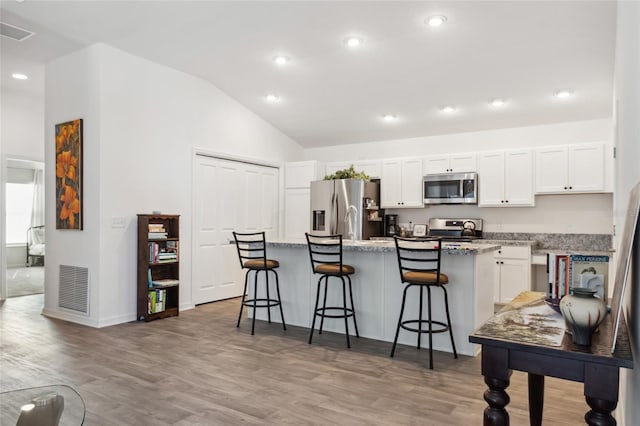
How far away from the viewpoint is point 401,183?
6.77 meters

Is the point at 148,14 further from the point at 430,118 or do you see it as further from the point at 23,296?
the point at 23,296

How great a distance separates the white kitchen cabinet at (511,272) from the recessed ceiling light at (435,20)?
9.98ft

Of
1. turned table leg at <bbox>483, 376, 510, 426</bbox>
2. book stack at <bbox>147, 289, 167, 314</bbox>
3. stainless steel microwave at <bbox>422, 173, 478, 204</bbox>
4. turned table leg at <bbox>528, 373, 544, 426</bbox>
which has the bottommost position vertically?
book stack at <bbox>147, 289, 167, 314</bbox>

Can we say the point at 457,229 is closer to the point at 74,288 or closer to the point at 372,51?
the point at 372,51

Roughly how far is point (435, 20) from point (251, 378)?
11.9ft

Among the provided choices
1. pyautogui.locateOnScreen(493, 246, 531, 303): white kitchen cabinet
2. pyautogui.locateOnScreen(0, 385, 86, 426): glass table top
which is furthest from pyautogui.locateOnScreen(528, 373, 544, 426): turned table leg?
pyautogui.locateOnScreen(493, 246, 531, 303): white kitchen cabinet

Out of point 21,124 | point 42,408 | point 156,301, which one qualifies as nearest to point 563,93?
point 156,301

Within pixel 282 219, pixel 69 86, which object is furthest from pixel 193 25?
pixel 282 219

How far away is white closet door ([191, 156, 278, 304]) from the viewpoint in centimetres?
599

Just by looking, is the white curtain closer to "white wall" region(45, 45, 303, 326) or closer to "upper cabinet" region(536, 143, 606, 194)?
"white wall" region(45, 45, 303, 326)

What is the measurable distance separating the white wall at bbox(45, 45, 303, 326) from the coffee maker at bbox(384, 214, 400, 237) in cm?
321

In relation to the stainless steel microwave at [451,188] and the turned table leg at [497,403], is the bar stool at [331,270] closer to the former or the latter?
the turned table leg at [497,403]

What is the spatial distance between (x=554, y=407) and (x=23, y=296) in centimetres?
728

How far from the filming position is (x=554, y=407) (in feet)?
8.86
